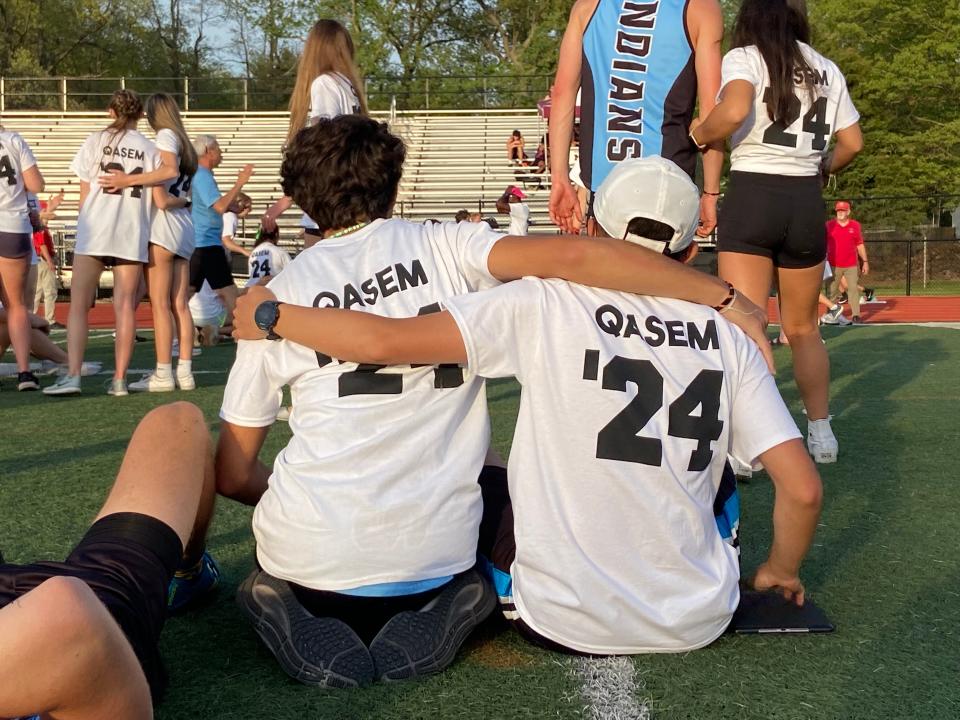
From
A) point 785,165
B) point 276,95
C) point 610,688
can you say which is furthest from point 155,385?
point 276,95

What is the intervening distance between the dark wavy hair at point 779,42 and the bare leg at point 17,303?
17.8 feet

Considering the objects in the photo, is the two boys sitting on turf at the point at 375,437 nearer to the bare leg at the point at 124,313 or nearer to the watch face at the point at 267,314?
the watch face at the point at 267,314

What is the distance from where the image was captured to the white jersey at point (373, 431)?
2516mm

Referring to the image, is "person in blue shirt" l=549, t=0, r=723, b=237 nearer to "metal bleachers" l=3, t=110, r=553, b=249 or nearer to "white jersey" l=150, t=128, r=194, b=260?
"white jersey" l=150, t=128, r=194, b=260

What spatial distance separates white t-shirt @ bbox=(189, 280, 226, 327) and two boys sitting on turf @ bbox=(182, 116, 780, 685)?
9.37m

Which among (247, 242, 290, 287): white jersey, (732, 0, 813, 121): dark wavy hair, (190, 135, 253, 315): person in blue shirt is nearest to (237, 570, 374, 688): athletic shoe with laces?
(732, 0, 813, 121): dark wavy hair

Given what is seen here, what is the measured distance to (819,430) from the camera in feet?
16.4

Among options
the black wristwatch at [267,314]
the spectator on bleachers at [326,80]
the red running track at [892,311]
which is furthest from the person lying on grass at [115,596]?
the red running track at [892,311]

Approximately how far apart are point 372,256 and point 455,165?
91.6ft

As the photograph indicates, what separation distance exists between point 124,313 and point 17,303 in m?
0.86

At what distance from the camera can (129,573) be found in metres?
2.10

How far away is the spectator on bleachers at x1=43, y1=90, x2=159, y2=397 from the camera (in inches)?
293

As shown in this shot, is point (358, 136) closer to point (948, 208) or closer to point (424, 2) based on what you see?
point (948, 208)

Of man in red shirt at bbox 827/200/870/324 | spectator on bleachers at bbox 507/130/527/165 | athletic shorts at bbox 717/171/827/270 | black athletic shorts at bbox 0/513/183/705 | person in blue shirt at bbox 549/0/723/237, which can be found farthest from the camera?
spectator on bleachers at bbox 507/130/527/165
